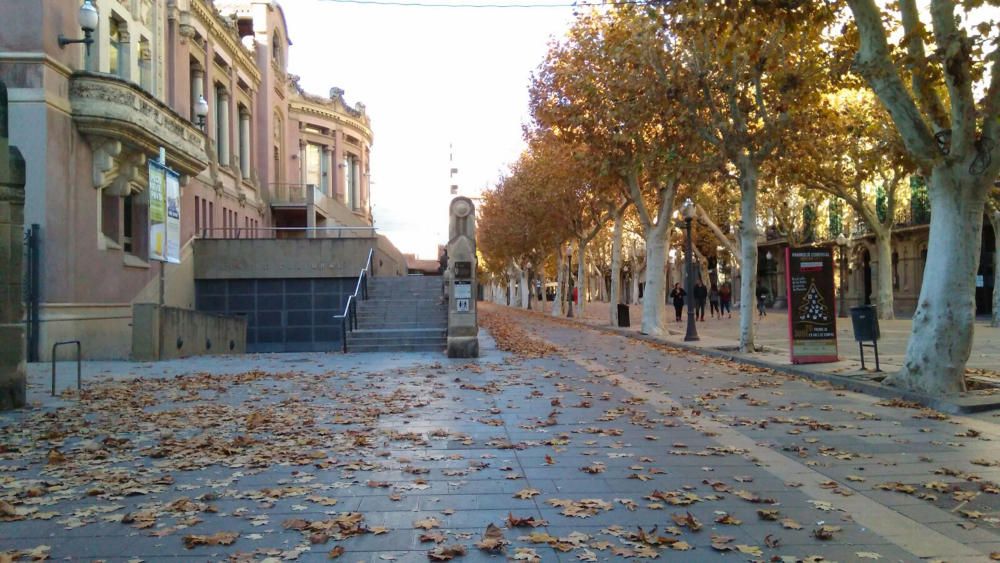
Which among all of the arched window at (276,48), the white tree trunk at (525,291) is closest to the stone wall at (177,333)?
the arched window at (276,48)

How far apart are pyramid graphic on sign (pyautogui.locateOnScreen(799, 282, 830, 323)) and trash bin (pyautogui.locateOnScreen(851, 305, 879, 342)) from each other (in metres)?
1.77

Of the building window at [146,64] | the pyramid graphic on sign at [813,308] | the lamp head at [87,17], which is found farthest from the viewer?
the building window at [146,64]

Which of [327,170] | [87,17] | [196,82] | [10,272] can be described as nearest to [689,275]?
[87,17]

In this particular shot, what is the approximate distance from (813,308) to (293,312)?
21.1 metres

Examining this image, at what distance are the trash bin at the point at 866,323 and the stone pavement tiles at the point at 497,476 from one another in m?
1.52

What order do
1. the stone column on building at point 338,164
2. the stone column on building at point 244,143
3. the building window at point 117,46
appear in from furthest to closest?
1. the stone column on building at point 338,164
2. the stone column on building at point 244,143
3. the building window at point 117,46

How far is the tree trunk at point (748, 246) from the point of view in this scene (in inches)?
696

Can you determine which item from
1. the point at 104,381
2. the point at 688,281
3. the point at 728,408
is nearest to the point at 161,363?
the point at 104,381

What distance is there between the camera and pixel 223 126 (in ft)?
108

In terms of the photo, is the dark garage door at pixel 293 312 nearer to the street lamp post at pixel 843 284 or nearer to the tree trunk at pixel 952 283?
the tree trunk at pixel 952 283

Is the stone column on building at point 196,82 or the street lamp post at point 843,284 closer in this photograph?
the stone column on building at point 196,82

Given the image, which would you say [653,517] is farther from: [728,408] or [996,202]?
[996,202]

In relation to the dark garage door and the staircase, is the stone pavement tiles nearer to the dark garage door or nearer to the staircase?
the staircase

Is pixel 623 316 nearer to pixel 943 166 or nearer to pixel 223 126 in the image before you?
pixel 223 126
